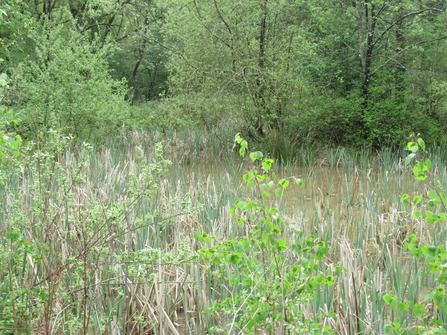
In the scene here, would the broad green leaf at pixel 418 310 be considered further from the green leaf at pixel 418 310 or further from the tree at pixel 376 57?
the tree at pixel 376 57

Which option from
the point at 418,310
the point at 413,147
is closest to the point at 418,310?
the point at 418,310

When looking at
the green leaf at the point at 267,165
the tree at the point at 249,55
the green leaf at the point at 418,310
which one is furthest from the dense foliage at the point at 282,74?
the green leaf at the point at 418,310

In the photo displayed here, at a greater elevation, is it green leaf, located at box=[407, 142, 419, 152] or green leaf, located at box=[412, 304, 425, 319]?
green leaf, located at box=[407, 142, 419, 152]

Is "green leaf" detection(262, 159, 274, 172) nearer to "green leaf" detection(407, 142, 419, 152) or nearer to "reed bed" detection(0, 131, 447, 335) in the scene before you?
"reed bed" detection(0, 131, 447, 335)

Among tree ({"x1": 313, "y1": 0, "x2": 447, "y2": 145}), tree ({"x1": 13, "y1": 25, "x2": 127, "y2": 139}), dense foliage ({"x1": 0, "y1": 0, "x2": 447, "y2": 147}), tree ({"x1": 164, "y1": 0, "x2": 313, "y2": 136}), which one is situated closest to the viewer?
tree ({"x1": 13, "y1": 25, "x2": 127, "y2": 139})

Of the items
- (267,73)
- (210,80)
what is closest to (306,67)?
(267,73)

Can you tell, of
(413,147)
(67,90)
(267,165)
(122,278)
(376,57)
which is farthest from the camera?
(376,57)

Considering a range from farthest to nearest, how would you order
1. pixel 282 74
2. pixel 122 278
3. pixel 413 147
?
1. pixel 282 74
2. pixel 122 278
3. pixel 413 147

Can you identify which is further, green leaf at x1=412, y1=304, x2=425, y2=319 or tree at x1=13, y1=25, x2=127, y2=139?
tree at x1=13, y1=25, x2=127, y2=139

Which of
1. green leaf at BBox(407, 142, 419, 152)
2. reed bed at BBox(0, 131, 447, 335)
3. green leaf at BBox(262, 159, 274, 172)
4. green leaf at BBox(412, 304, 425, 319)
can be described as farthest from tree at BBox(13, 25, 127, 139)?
green leaf at BBox(412, 304, 425, 319)

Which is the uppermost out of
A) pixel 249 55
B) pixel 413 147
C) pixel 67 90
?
pixel 249 55

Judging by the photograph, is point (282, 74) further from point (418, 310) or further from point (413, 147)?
point (418, 310)

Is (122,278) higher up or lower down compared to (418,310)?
lower down

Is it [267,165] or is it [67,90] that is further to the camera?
[67,90]
